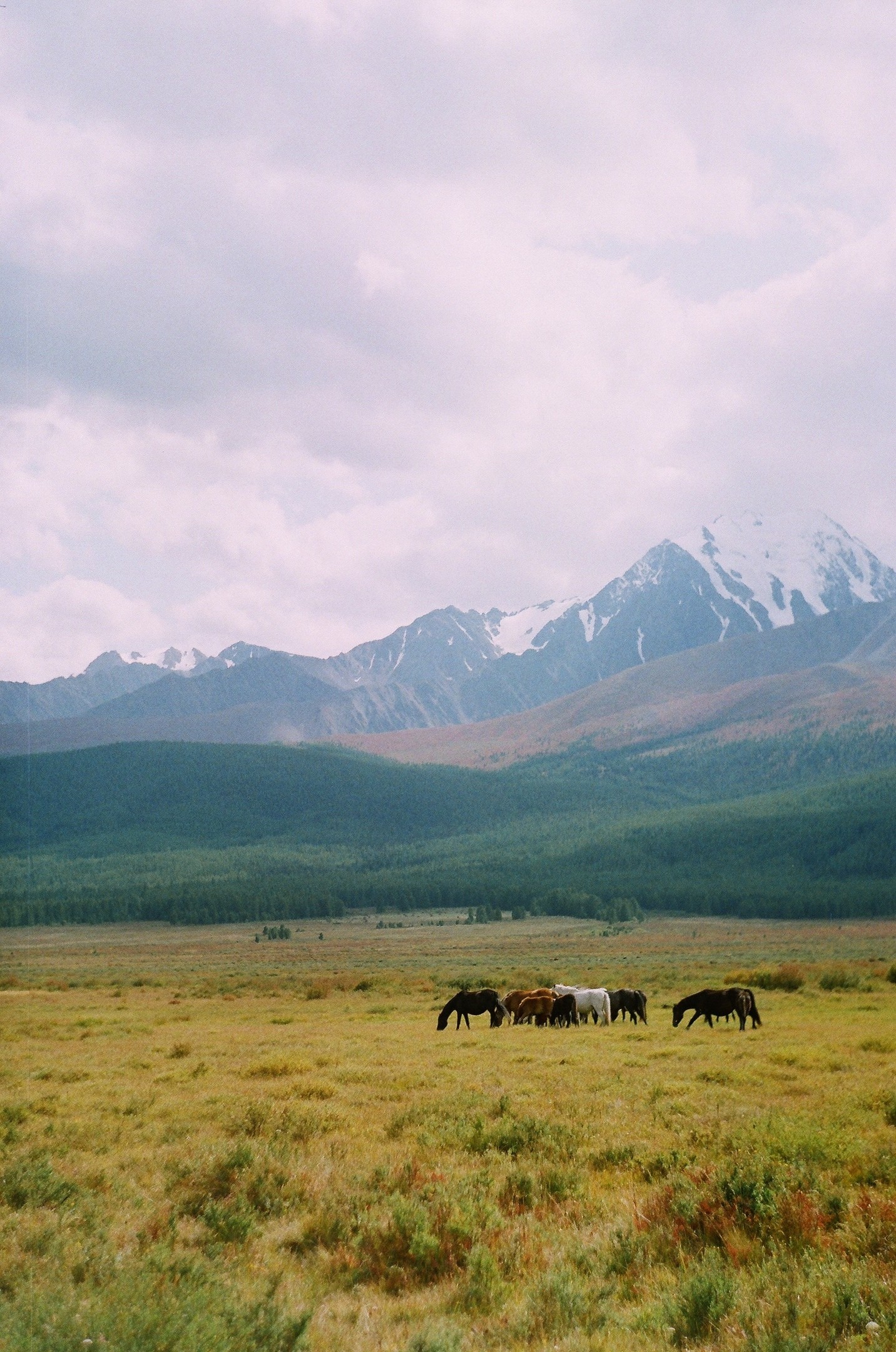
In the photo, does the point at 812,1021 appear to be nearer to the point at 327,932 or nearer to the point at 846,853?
the point at 327,932

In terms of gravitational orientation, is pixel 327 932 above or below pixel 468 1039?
below

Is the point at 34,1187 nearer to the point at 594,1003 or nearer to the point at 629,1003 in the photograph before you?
the point at 594,1003

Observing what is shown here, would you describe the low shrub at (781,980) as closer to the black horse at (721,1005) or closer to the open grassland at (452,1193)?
the black horse at (721,1005)

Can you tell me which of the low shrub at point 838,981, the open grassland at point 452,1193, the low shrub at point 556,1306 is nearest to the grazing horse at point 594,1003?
the open grassland at point 452,1193

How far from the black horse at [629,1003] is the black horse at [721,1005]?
1762mm

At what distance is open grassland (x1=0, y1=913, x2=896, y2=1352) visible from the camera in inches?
279

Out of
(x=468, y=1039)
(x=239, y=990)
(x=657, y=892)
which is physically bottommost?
(x=657, y=892)

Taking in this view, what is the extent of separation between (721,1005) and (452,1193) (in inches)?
822

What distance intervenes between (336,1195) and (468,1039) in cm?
1635

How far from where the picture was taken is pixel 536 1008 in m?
31.2

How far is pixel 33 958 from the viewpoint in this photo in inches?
3816

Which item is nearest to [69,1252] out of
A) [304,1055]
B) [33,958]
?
[304,1055]

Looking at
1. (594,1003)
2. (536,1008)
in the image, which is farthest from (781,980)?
(536,1008)

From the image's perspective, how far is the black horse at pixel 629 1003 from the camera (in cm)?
3073
